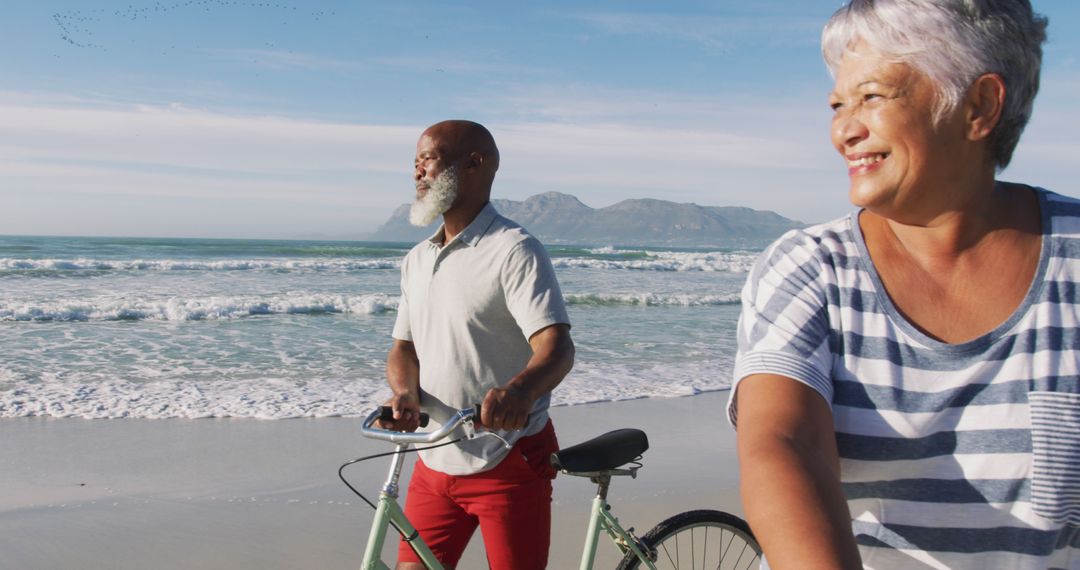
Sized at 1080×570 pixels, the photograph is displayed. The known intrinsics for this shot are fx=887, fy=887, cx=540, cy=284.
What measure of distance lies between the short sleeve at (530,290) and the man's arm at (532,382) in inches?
1.5

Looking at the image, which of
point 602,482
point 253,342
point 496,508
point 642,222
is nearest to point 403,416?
point 496,508

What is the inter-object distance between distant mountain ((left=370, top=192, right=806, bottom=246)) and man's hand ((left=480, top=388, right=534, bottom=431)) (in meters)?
134

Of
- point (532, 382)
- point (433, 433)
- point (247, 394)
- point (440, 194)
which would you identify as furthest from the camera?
point (247, 394)

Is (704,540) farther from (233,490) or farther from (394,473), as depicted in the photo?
(233,490)

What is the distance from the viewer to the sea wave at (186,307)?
14.7 m

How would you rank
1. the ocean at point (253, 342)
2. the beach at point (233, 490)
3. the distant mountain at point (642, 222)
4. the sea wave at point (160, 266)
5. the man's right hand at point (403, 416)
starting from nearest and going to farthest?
1. the man's right hand at point (403, 416)
2. the beach at point (233, 490)
3. the ocean at point (253, 342)
4. the sea wave at point (160, 266)
5. the distant mountain at point (642, 222)

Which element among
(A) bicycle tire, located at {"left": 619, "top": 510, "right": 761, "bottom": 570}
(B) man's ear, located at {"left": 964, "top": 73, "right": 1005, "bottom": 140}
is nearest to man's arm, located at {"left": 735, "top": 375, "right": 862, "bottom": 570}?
(B) man's ear, located at {"left": 964, "top": 73, "right": 1005, "bottom": 140}

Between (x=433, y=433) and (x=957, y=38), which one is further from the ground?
(x=957, y=38)

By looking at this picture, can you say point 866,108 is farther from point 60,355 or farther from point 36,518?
point 60,355

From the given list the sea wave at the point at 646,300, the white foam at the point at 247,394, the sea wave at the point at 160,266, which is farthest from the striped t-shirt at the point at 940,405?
the sea wave at the point at 160,266

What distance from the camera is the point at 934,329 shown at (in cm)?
105

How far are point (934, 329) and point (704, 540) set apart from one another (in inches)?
90.9

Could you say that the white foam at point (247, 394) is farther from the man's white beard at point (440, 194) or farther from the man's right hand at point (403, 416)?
the man's right hand at point (403, 416)

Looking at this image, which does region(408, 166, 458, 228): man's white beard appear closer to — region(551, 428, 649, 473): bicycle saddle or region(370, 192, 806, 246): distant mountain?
region(551, 428, 649, 473): bicycle saddle
